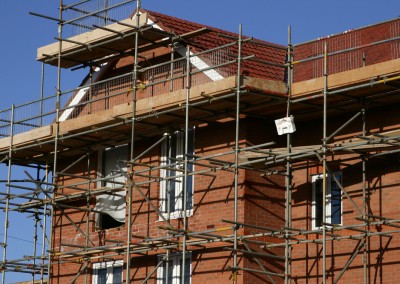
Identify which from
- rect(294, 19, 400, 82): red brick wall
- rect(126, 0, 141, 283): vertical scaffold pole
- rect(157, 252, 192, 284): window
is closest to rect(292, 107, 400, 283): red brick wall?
rect(294, 19, 400, 82): red brick wall

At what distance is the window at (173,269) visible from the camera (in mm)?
29016

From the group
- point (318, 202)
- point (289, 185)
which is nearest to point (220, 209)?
point (289, 185)

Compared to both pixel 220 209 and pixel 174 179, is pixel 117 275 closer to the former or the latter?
pixel 174 179

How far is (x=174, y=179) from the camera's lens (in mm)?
29844

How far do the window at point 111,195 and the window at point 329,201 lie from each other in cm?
522

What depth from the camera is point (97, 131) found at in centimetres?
3094

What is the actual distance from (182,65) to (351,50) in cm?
506

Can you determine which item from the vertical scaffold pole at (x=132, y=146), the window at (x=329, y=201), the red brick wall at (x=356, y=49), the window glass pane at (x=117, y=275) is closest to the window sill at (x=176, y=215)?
the vertical scaffold pole at (x=132, y=146)

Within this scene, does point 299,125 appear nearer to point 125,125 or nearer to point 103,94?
point 125,125

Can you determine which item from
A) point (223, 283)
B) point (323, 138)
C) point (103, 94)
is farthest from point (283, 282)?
point (103, 94)

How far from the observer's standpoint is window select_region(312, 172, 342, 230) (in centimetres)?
2759

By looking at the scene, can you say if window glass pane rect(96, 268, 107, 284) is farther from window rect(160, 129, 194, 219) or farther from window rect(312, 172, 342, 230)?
window rect(312, 172, 342, 230)

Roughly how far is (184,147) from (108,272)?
3.71 metres

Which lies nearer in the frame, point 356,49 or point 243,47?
point 356,49
